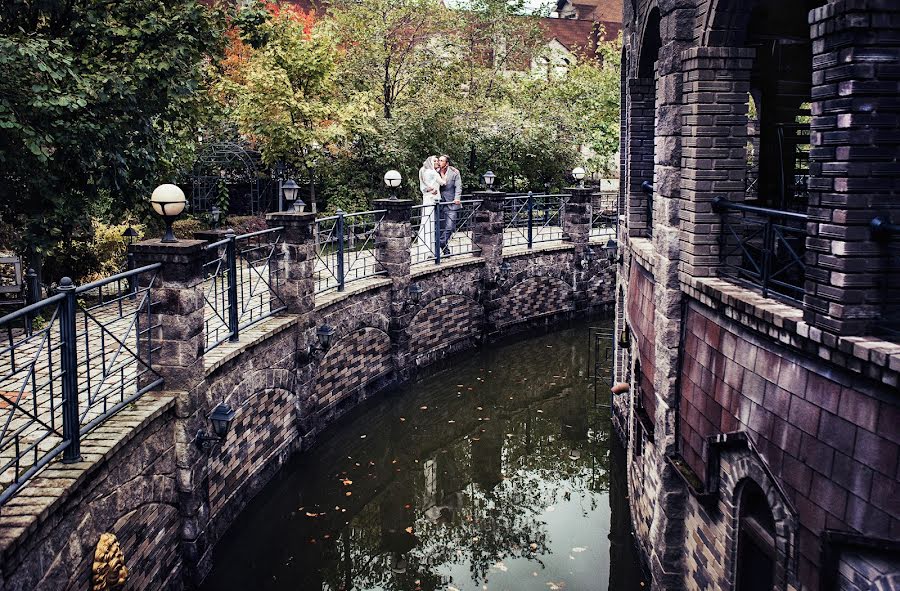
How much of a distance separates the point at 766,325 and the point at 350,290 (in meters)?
8.33

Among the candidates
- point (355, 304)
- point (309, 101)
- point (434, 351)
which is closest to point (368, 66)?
point (309, 101)

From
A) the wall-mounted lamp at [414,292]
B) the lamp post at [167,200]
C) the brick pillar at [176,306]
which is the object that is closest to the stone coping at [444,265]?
the wall-mounted lamp at [414,292]

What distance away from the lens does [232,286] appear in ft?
30.9

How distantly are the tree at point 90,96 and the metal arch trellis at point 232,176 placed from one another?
8494 mm

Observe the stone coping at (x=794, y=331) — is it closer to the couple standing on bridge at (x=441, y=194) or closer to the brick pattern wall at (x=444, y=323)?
the brick pattern wall at (x=444, y=323)

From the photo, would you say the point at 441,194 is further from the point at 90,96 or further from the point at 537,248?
the point at 90,96

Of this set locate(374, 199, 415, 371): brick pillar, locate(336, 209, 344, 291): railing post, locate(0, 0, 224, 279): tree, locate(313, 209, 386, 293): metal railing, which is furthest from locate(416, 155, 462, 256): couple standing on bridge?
locate(0, 0, 224, 279): tree

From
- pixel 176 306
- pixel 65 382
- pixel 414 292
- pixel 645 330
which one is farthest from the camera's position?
pixel 414 292

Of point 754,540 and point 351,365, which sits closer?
point 754,540

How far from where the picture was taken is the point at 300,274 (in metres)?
11.1

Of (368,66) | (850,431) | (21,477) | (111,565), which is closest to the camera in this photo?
(850,431)

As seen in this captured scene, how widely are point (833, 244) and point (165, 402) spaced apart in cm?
565

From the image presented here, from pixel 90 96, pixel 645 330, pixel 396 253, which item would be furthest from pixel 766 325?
pixel 396 253

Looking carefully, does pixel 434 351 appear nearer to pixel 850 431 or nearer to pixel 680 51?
pixel 680 51
